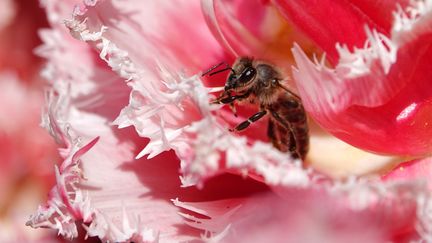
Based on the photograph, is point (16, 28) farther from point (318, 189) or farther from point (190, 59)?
point (318, 189)

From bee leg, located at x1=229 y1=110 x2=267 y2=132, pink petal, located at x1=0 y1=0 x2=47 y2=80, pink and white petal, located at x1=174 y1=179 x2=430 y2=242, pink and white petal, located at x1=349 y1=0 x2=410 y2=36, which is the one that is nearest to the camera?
pink and white petal, located at x1=174 y1=179 x2=430 y2=242

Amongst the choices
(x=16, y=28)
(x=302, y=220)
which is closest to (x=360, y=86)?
(x=302, y=220)

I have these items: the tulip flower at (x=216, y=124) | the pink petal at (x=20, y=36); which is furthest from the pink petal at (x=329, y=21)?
the pink petal at (x=20, y=36)

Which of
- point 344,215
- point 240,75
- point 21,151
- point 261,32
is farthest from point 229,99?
point 21,151

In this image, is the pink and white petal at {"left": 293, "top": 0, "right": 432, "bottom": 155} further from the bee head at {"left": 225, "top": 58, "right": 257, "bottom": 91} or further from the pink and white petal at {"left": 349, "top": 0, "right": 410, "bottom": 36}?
the bee head at {"left": 225, "top": 58, "right": 257, "bottom": 91}

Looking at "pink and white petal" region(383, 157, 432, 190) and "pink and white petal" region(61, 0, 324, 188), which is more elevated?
"pink and white petal" region(61, 0, 324, 188)

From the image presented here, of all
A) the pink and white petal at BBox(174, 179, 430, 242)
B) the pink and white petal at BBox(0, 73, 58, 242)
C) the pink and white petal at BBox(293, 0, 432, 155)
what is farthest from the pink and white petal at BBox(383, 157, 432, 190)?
the pink and white petal at BBox(0, 73, 58, 242)

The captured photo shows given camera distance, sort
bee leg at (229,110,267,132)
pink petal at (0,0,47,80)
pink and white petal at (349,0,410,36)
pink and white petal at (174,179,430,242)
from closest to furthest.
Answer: pink and white petal at (174,179,430,242)
pink and white petal at (349,0,410,36)
bee leg at (229,110,267,132)
pink petal at (0,0,47,80)
